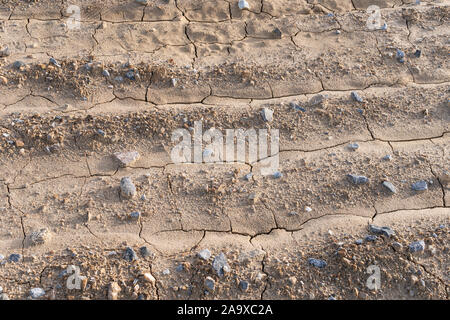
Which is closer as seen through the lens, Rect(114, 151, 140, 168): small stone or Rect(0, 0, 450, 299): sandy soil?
Rect(0, 0, 450, 299): sandy soil

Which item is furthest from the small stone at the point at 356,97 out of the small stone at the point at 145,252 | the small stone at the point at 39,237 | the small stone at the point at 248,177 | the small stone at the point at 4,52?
the small stone at the point at 4,52

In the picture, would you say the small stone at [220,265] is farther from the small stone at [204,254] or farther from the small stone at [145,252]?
the small stone at [145,252]

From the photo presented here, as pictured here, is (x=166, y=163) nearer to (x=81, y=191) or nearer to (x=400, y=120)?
(x=81, y=191)

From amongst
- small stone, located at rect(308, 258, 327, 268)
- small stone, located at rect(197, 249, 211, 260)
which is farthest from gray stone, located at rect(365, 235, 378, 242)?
small stone, located at rect(197, 249, 211, 260)

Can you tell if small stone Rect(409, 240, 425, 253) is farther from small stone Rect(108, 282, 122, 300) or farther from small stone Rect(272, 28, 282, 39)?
small stone Rect(272, 28, 282, 39)

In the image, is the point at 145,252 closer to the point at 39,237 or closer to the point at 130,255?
the point at 130,255

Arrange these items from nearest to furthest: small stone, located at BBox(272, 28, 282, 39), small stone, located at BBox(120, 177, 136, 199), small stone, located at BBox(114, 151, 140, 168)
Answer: small stone, located at BBox(120, 177, 136, 199)
small stone, located at BBox(114, 151, 140, 168)
small stone, located at BBox(272, 28, 282, 39)

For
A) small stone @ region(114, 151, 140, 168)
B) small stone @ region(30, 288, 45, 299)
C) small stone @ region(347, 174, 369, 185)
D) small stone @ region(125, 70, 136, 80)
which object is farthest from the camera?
small stone @ region(125, 70, 136, 80)
